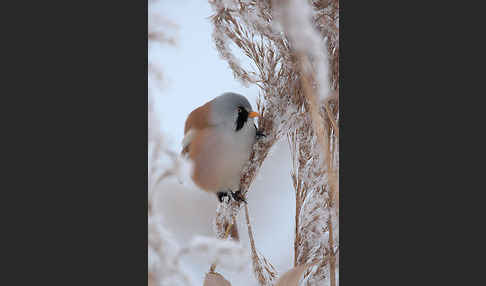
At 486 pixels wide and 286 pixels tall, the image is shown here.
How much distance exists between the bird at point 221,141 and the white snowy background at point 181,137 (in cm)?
5

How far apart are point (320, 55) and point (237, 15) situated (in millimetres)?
523

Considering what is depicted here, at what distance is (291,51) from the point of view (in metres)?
3.04

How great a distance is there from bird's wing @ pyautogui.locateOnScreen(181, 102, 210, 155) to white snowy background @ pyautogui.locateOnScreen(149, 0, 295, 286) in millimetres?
32

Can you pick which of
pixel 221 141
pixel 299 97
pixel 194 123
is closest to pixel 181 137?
pixel 194 123

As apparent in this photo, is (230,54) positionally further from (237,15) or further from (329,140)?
(329,140)

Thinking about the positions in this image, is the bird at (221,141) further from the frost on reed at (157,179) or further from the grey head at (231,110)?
the frost on reed at (157,179)

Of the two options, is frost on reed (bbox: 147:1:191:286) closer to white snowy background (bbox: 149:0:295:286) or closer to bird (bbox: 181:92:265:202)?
white snowy background (bbox: 149:0:295:286)

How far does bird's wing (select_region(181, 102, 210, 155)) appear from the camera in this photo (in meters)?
3.12

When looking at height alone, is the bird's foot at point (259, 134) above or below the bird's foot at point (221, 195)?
above

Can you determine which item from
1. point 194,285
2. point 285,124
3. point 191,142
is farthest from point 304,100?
point 194,285

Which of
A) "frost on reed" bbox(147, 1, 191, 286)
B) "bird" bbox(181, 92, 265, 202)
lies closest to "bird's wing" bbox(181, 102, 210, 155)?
"bird" bbox(181, 92, 265, 202)

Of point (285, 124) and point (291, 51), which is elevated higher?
point (291, 51)

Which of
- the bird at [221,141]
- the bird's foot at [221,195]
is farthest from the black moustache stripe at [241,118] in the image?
the bird's foot at [221,195]

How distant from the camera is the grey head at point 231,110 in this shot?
3.08 m
